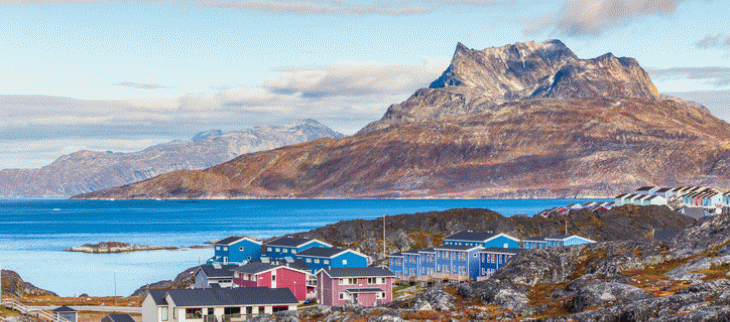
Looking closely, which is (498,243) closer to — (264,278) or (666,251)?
(666,251)

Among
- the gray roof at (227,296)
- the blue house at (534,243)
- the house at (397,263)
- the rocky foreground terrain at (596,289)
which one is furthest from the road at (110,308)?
the blue house at (534,243)

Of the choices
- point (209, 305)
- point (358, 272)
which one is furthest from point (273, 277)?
point (209, 305)

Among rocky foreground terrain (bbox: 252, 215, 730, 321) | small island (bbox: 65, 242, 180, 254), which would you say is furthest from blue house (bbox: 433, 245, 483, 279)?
small island (bbox: 65, 242, 180, 254)

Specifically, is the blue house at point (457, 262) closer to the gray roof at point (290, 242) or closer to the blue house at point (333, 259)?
the blue house at point (333, 259)

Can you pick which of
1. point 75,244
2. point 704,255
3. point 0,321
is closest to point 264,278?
point 0,321

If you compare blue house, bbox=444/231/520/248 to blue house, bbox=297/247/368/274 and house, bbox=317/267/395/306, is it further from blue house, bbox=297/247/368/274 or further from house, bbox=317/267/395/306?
house, bbox=317/267/395/306

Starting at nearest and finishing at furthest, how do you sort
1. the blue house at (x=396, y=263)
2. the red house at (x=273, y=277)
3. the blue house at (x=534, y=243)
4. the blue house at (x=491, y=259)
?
1. the red house at (x=273, y=277)
2. the blue house at (x=491, y=259)
3. the blue house at (x=396, y=263)
4. the blue house at (x=534, y=243)

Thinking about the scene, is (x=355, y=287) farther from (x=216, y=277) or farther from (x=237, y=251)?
(x=237, y=251)
